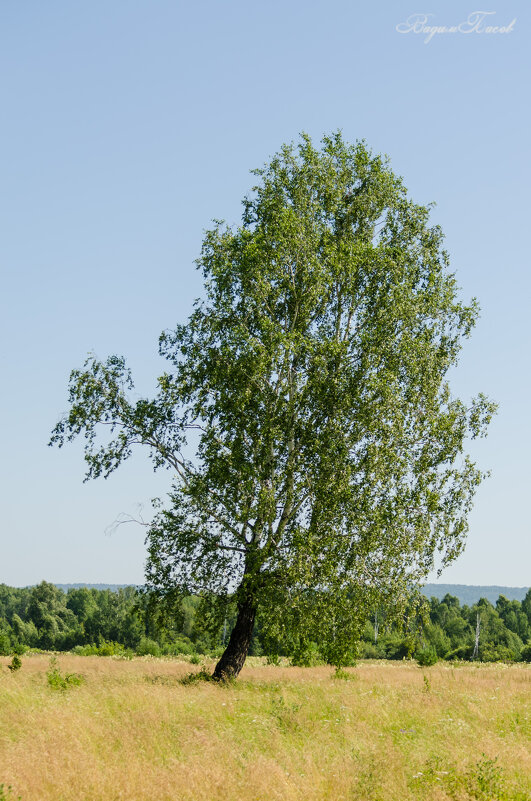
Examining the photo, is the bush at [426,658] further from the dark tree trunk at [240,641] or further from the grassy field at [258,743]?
the dark tree trunk at [240,641]

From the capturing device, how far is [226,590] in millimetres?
20047

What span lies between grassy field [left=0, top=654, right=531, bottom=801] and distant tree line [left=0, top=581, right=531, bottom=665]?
6.08 feet

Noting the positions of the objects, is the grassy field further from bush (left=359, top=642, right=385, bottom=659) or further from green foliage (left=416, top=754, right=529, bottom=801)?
bush (left=359, top=642, right=385, bottom=659)

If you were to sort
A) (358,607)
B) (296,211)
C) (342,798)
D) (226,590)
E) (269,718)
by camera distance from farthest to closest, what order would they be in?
(296,211)
(226,590)
(358,607)
(269,718)
(342,798)

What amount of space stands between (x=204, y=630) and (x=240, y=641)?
3.62 ft

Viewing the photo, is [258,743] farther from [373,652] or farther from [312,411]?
[373,652]

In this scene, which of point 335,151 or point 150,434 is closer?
point 150,434

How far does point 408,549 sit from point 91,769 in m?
11.0

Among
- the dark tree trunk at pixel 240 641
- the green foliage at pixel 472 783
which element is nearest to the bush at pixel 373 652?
the dark tree trunk at pixel 240 641

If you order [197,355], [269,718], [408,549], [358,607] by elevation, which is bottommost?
[269,718]

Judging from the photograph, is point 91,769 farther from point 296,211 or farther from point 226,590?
point 296,211

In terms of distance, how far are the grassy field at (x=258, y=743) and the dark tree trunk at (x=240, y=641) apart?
1.33 meters

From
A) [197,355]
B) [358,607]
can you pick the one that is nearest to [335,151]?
[197,355]

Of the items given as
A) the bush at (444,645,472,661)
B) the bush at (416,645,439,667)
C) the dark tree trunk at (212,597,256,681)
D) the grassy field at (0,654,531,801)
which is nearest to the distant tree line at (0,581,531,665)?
the bush at (416,645,439,667)
